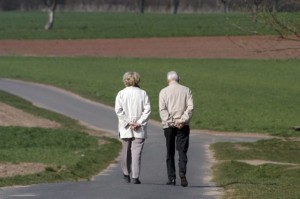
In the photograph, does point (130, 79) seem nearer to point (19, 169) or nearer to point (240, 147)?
point (19, 169)

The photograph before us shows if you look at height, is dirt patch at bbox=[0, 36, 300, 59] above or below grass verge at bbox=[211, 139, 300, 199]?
below

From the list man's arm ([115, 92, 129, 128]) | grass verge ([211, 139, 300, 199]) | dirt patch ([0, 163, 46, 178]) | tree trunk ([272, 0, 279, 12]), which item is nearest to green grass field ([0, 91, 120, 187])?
dirt patch ([0, 163, 46, 178])

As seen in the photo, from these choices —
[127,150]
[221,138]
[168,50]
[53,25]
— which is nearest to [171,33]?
[168,50]

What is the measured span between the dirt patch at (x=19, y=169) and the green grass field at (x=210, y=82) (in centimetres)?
1683

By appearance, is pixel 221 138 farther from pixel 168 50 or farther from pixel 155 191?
pixel 168 50

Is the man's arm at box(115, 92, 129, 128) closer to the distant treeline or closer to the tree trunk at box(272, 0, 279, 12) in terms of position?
the tree trunk at box(272, 0, 279, 12)

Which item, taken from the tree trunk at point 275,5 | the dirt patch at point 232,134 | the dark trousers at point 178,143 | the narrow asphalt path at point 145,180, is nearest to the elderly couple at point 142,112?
the dark trousers at point 178,143

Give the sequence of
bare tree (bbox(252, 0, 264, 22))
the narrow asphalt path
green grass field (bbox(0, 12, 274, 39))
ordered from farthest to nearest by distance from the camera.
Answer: green grass field (bbox(0, 12, 274, 39))
bare tree (bbox(252, 0, 264, 22))
the narrow asphalt path

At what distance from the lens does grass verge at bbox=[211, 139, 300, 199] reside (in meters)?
16.3

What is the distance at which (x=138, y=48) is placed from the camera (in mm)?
81938

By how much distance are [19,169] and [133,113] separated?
3708mm

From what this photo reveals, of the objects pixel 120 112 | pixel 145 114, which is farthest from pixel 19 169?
pixel 145 114

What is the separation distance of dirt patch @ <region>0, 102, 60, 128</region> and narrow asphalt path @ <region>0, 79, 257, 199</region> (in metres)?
2.37

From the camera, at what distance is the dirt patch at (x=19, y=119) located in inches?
1268
